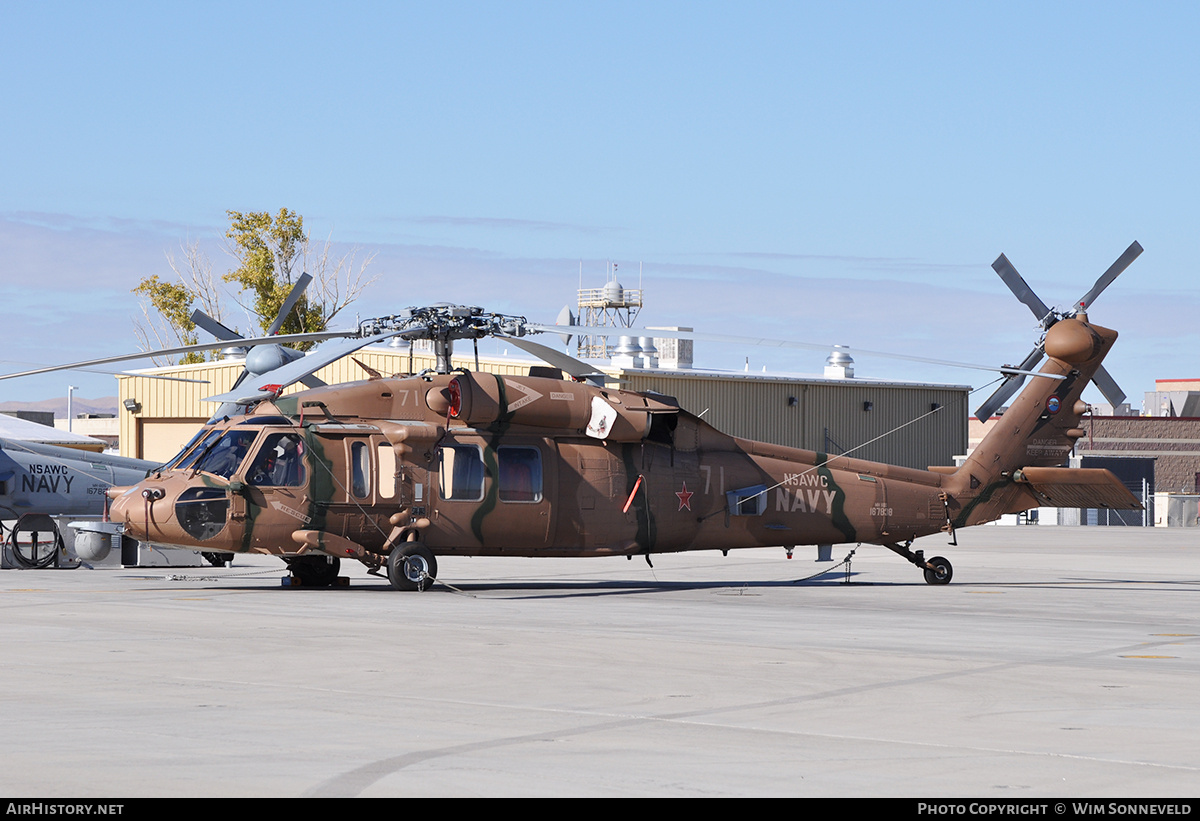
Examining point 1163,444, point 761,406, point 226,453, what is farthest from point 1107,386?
point 1163,444

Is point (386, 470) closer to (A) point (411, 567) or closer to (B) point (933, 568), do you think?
(A) point (411, 567)

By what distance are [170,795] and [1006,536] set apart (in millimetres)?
45675

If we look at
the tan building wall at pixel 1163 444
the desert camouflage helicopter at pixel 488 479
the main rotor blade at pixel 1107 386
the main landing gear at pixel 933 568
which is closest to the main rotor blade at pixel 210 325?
the desert camouflage helicopter at pixel 488 479

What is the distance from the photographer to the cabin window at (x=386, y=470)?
2192 cm

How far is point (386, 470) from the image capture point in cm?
2195

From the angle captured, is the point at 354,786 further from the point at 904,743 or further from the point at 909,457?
the point at 909,457

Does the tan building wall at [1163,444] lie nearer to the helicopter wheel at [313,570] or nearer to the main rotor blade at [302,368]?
the helicopter wheel at [313,570]

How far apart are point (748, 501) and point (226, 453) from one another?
336 inches

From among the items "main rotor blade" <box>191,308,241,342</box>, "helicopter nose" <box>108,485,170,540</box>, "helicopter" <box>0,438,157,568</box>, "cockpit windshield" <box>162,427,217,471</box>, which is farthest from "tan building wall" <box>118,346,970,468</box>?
"helicopter nose" <box>108,485,170,540</box>

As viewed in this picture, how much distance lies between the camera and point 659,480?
23391 mm

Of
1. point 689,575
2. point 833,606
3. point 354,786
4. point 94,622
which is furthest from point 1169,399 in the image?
point 354,786

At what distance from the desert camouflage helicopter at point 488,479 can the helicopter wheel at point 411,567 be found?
0.03 meters
